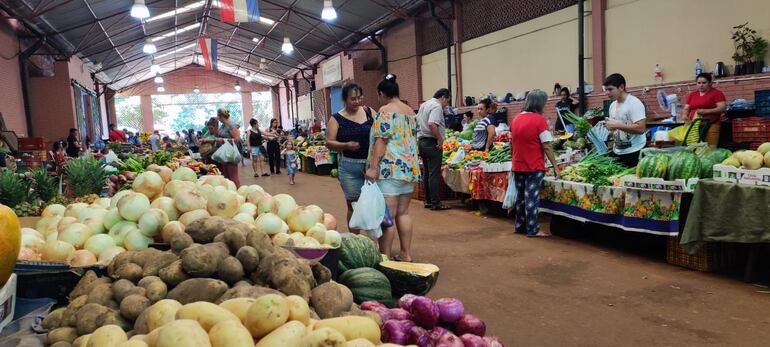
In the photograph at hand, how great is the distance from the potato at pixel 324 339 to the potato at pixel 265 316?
0.31ft

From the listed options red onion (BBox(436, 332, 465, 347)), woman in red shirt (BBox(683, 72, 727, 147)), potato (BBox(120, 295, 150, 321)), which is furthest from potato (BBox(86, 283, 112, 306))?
woman in red shirt (BBox(683, 72, 727, 147))

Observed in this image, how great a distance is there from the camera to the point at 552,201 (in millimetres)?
6254

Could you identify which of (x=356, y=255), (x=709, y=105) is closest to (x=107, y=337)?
(x=356, y=255)

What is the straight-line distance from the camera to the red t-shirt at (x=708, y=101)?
24.7 ft

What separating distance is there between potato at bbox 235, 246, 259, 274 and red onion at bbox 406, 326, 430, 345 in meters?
0.59

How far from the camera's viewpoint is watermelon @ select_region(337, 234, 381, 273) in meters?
2.67

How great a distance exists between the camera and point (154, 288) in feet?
5.86

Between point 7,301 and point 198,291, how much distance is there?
68 centimetres

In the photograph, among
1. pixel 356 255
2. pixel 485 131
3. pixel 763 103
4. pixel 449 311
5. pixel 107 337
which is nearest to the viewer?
pixel 107 337

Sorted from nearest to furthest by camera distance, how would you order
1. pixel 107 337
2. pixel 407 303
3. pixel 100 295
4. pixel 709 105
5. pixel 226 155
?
pixel 107 337, pixel 100 295, pixel 407 303, pixel 709 105, pixel 226 155

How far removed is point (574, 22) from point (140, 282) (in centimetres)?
1077

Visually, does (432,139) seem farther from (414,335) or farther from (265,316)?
(265,316)

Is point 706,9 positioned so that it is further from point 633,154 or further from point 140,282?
point 140,282

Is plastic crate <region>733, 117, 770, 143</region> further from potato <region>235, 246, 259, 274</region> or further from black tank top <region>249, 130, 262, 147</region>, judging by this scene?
black tank top <region>249, 130, 262, 147</region>
